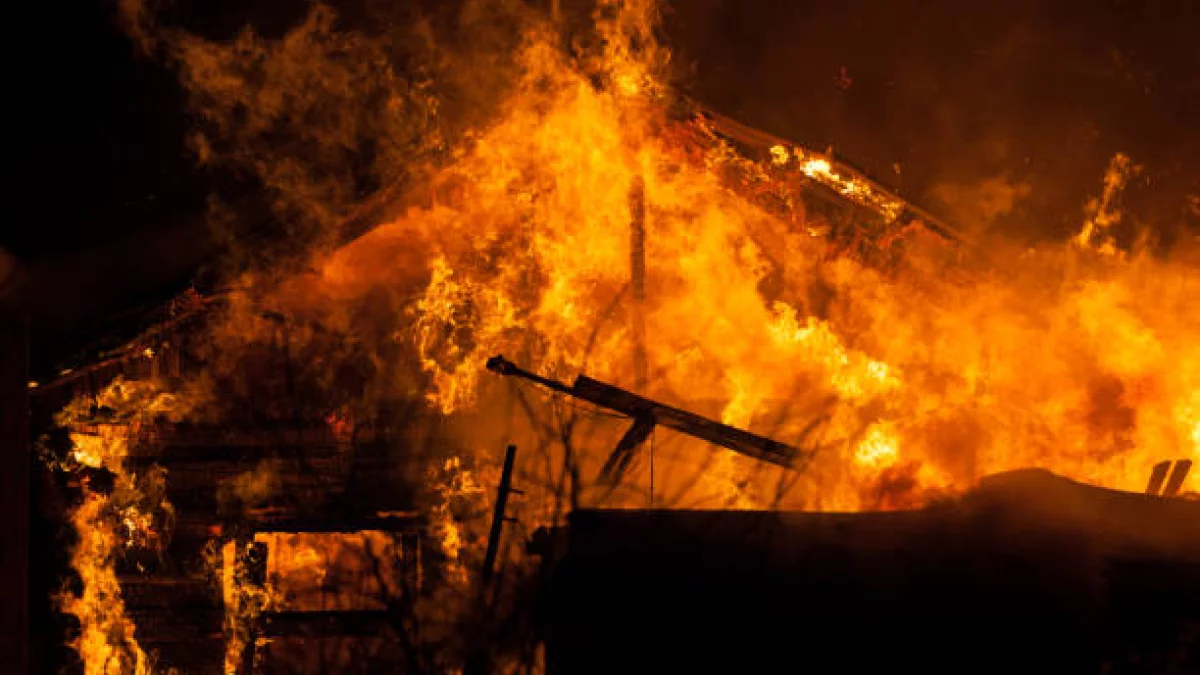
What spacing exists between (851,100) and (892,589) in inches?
276

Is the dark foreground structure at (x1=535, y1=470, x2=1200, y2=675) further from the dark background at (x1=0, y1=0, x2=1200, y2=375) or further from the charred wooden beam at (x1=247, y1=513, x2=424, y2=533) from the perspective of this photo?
the dark background at (x1=0, y1=0, x2=1200, y2=375)

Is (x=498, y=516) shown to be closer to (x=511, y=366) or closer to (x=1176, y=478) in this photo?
(x=511, y=366)

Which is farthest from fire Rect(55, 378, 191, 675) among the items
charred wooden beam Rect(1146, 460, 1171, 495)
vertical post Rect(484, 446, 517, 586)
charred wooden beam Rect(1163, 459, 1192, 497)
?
charred wooden beam Rect(1163, 459, 1192, 497)

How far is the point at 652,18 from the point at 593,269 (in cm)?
339

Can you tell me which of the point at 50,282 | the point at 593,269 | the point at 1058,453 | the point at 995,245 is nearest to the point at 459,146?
the point at 593,269

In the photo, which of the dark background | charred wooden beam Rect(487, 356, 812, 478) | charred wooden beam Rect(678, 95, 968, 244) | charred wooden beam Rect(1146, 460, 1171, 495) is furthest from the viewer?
the dark background

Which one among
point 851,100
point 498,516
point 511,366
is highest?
point 851,100

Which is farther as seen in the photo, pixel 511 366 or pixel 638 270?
pixel 638 270

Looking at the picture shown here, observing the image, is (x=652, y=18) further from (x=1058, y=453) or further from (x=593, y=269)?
(x=1058, y=453)

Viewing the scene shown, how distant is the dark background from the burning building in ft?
2.73

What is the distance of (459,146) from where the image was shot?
891cm

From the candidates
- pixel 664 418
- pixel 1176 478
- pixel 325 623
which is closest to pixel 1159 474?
pixel 1176 478

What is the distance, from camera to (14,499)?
27.0ft

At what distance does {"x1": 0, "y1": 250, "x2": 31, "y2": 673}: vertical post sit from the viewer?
812cm
